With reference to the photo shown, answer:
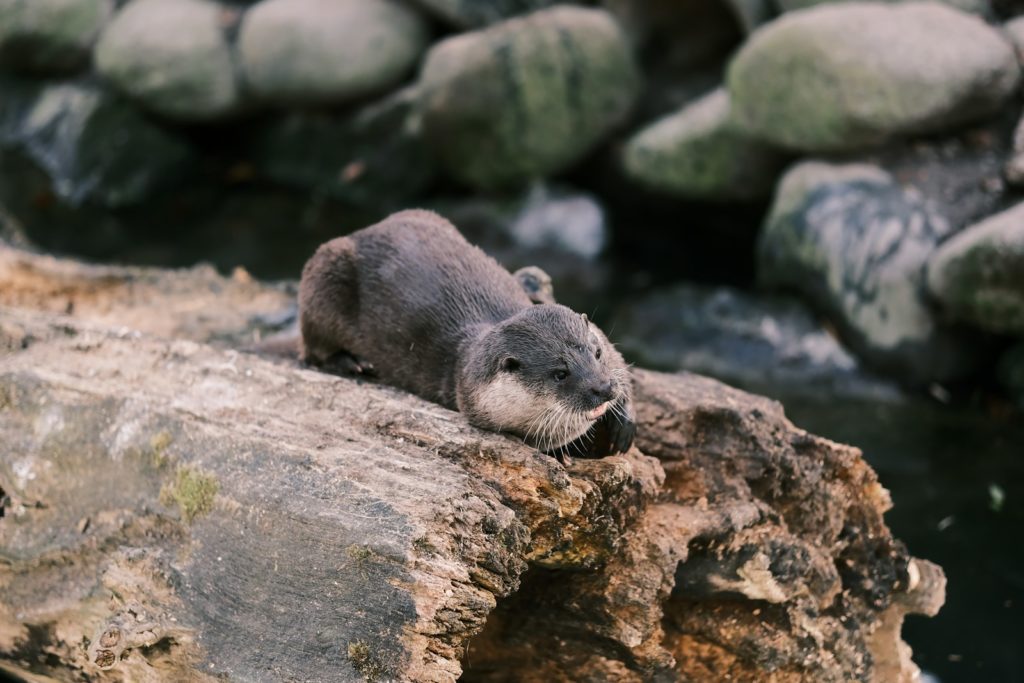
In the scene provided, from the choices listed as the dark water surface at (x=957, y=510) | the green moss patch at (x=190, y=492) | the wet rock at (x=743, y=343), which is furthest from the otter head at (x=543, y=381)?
the wet rock at (x=743, y=343)

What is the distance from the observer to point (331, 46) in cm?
771

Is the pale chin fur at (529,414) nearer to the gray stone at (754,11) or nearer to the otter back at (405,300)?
the otter back at (405,300)

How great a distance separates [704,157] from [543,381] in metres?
4.32

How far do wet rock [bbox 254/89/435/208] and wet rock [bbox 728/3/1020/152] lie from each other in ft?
8.74

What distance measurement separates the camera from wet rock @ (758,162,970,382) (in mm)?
5242

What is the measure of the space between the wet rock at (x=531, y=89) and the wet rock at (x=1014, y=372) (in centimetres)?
303

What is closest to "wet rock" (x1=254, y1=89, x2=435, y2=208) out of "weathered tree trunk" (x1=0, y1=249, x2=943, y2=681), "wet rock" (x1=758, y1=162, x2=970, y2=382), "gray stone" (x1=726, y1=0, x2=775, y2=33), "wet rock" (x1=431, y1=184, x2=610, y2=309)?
"wet rock" (x1=431, y1=184, x2=610, y2=309)

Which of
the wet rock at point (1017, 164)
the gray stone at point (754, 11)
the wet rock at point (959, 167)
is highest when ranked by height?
the gray stone at point (754, 11)

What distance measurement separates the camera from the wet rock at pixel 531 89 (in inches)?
272

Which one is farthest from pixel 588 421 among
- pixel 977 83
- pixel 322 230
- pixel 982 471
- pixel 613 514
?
pixel 322 230

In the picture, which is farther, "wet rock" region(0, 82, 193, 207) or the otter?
"wet rock" region(0, 82, 193, 207)

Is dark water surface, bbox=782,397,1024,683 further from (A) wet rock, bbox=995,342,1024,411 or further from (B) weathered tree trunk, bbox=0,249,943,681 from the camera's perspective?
(B) weathered tree trunk, bbox=0,249,943,681

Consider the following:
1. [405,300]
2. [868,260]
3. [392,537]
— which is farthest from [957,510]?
[392,537]

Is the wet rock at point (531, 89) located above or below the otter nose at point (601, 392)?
below
